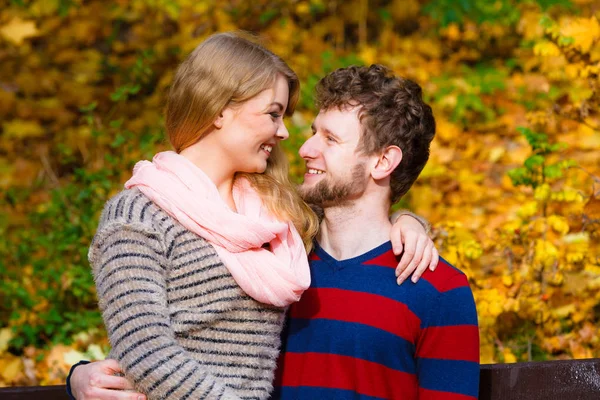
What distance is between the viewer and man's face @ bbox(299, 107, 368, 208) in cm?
219

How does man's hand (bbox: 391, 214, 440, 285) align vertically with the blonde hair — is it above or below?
below

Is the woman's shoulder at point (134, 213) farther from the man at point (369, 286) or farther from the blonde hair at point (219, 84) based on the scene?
the man at point (369, 286)

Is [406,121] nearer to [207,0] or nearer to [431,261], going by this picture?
[431,261]

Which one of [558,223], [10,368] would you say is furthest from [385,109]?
[10,368]

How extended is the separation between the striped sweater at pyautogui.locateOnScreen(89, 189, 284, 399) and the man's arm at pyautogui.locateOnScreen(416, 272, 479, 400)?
1.32ft

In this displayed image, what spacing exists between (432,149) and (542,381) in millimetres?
3016

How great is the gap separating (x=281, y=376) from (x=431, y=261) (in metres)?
0.52

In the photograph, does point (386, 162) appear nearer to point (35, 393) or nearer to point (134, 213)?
point (134, 213)

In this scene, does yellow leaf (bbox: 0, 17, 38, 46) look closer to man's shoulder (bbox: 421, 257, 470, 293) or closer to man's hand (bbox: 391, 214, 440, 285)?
man's hand (bbox: 391, 214, 440, 285)

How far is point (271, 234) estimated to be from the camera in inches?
75.7

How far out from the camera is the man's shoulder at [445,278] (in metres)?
2.04

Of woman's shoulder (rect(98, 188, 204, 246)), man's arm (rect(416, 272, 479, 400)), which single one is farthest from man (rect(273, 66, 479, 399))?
woman's shoulder (rect(98, 188, 204, 246))

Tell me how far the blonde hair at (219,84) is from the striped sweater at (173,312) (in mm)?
242

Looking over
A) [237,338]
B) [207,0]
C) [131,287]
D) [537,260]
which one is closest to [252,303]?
[237,338]
